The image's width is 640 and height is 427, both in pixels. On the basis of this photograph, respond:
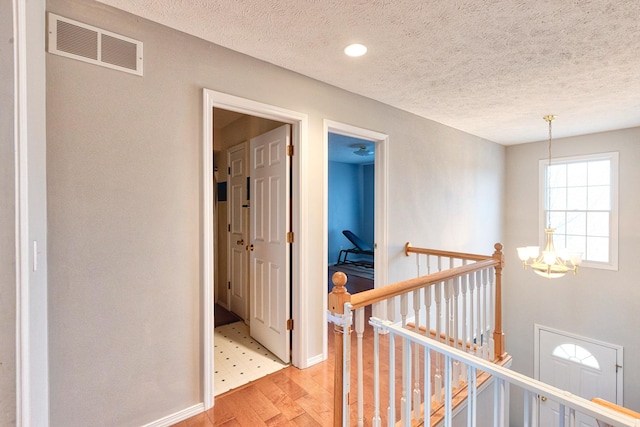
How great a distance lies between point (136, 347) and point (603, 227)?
5.84 metres

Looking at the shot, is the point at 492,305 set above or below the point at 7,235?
below

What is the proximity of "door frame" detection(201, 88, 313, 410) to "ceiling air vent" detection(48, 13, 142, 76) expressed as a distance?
16.2 inches

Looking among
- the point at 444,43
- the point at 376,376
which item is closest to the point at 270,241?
the point at 376,376

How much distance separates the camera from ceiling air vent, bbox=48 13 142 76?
1.44m

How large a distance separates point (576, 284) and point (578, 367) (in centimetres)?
128

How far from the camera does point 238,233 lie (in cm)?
346

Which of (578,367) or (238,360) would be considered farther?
(578,367)

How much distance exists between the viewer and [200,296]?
6.16 ft

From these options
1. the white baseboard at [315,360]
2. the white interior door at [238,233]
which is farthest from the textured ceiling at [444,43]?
the white baseboard at [315,360]

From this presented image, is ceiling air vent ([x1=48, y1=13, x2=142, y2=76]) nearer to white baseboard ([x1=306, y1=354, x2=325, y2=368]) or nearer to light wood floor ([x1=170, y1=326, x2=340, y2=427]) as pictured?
light wood floor ([x1=170, y1=326, x2=340, y2=427])

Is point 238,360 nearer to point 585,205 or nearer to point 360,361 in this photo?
→ point 360,361

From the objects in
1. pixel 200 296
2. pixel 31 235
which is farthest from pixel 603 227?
pixel 31 235

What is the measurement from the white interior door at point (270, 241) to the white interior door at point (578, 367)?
413cm

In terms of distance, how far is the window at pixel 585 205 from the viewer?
420 cm
